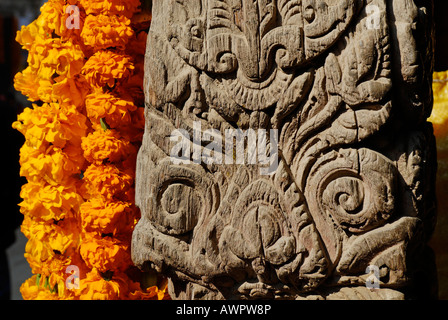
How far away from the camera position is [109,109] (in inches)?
93.0

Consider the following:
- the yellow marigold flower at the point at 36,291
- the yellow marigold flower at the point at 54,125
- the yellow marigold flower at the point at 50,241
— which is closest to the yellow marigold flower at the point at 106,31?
the yellow marigold flower at the point at 54,125

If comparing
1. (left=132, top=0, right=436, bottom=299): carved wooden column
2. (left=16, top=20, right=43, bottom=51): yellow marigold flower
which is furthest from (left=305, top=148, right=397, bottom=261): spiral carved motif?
(left=16, top=20, right=43, bottom=51): yellow marigold flower

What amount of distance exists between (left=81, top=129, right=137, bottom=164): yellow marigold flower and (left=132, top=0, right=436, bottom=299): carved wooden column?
30cm

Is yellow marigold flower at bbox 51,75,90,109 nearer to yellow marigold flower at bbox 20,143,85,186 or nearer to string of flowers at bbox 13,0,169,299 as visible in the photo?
string of flowers at bbox 13,0,169,299

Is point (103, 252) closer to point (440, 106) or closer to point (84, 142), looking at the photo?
point (84, 142)

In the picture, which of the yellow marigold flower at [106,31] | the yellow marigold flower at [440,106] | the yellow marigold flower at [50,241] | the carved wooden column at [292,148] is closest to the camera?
the carved wooden column at [292,148]

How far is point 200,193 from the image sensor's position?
2.04 metres

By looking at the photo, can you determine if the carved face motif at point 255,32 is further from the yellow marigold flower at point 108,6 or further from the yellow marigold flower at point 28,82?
the yellow marigold flower at point 28,82

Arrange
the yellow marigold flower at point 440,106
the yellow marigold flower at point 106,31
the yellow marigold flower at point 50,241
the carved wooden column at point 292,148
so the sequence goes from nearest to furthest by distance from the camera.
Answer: the carved wooden column at point 292,148, the yellow marigold flower at point 106,31, the yellow marigold flower at point 50,241, the yellow marigold flower at point 440,106

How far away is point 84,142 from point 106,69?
0.98ft

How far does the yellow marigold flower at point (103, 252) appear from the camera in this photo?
2.37m

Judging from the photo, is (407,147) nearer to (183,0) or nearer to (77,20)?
(183,0)

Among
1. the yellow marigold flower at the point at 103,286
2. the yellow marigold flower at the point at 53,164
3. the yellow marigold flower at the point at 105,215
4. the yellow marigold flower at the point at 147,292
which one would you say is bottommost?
the yellow marigold flower at the point at 147,292
